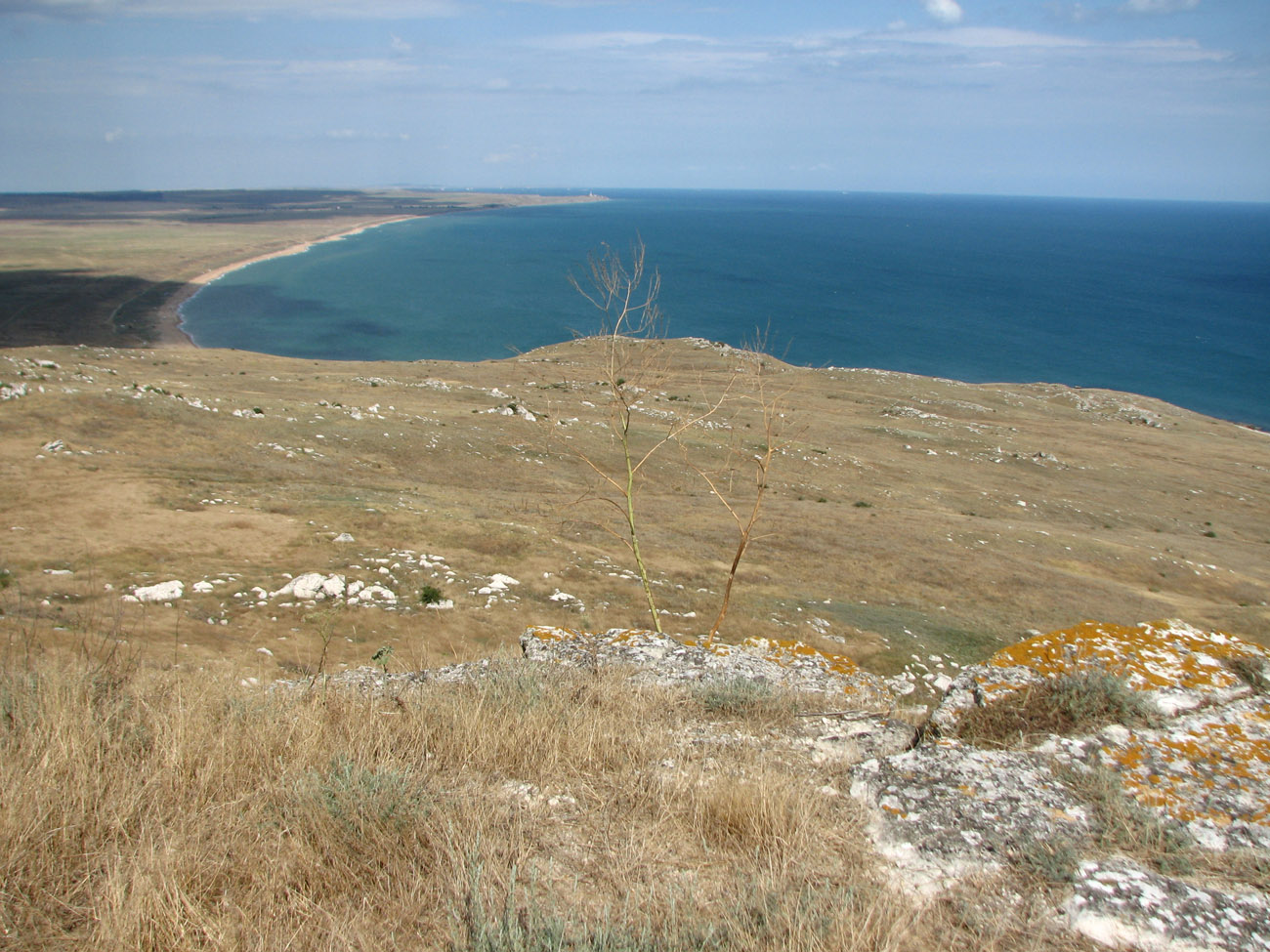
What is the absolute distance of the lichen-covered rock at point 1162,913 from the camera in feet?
9.03

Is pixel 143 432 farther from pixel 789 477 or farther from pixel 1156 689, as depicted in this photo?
pixel 1156 689

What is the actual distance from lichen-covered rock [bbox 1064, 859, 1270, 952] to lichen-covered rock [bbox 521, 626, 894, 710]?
9.73 ft

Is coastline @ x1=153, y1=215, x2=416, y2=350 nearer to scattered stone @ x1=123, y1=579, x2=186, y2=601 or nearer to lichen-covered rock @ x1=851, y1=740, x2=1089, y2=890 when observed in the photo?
scattered stone @ x1=123, y1=579, x2=186, y2=601

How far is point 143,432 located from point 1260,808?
2605 cm

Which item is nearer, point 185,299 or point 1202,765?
point 1202,765

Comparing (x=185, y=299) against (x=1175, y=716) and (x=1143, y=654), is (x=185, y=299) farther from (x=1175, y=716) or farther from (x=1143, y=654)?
(x=1175, y=716)

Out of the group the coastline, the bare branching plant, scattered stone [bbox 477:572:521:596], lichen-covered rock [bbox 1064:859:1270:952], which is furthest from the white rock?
the coastline

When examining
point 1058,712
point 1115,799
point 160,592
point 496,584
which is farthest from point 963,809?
point 160,592

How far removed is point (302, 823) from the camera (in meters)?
3.16

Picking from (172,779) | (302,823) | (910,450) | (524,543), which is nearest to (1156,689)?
(302,823)

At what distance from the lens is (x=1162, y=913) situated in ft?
9.39

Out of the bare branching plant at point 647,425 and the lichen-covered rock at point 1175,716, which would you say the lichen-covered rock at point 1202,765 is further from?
the bare branching plant at point 647,425

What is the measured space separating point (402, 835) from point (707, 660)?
4.19 meters

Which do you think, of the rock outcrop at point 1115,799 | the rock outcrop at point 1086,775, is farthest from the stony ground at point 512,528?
the rock outcrop at point 1115,799
